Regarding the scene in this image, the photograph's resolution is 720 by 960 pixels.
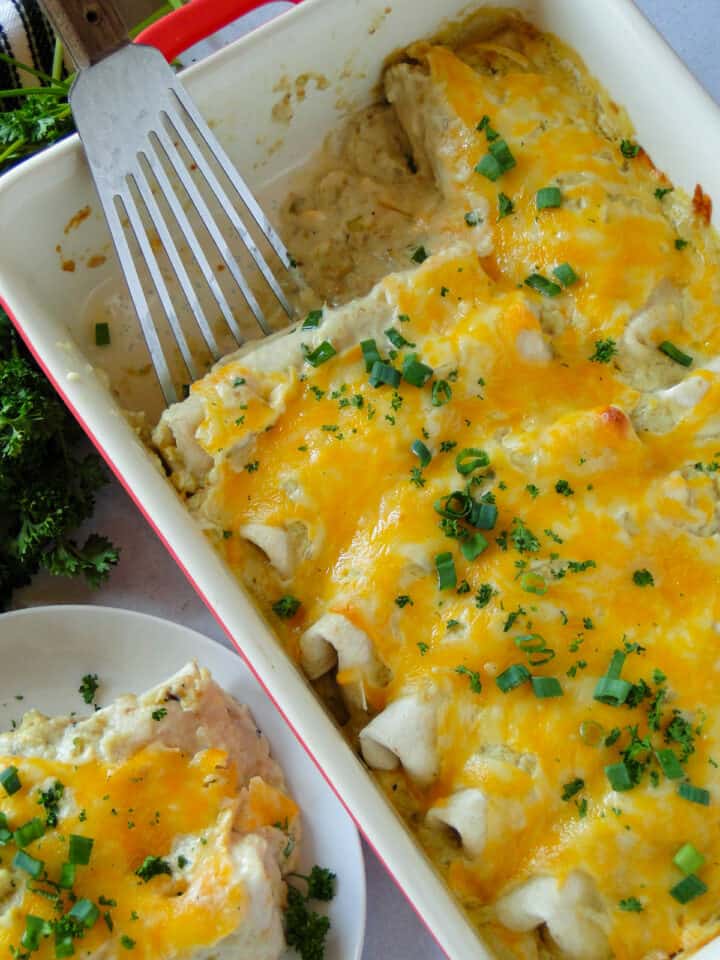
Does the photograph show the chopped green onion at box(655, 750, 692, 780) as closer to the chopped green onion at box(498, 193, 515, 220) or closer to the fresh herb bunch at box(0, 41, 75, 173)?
the chopped green onion at box(498, 193, 515, 220)

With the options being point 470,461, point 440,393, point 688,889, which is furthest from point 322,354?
point 688,889

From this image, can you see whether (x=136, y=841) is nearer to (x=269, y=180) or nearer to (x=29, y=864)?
(x=29, y=864)

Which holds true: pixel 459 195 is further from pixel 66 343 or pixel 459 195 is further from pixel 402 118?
pixel 66 343

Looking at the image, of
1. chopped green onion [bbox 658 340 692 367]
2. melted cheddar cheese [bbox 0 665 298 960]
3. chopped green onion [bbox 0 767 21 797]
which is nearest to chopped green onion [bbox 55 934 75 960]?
melted cheddar cheese [bbox 0 665 298 960]

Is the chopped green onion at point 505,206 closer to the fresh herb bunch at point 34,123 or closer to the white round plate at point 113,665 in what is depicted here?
the fresh herb bunch at point 34,123

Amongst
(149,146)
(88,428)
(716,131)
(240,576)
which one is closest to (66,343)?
(88,428)

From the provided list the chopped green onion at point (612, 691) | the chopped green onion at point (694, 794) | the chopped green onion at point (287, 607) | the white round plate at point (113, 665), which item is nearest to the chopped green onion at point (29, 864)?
the white round plate at point (113, 665)

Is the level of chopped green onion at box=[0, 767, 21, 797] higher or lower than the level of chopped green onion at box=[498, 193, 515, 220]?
lower
